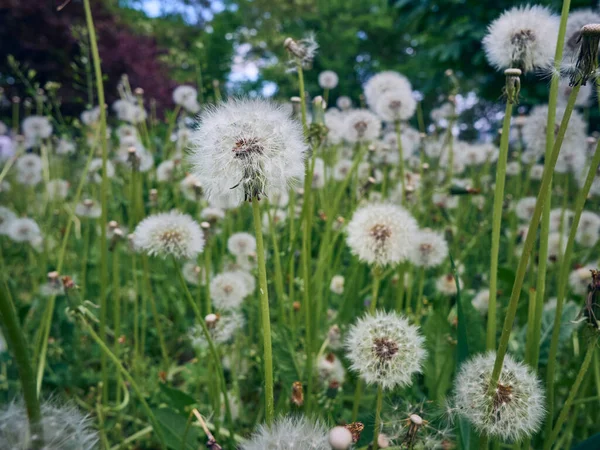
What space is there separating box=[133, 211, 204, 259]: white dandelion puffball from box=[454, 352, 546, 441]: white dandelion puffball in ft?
2.36

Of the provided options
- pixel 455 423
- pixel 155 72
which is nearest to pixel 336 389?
pixel 455 423

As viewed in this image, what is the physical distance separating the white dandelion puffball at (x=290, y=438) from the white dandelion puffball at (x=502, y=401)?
0.93 ft

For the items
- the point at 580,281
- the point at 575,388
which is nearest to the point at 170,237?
the point at 575,388

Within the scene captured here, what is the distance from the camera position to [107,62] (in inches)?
245

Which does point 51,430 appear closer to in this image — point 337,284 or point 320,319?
point 320,319

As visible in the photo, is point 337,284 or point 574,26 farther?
point 337,284

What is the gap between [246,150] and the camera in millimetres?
819

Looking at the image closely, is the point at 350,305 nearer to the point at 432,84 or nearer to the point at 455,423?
the point at 455,423

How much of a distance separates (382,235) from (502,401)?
534mm

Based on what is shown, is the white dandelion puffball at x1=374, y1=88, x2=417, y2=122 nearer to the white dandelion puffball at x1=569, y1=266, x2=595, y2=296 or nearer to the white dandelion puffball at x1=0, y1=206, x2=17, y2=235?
the white dandelion puffball at x1=569, y1=266, x2=595, y2=296

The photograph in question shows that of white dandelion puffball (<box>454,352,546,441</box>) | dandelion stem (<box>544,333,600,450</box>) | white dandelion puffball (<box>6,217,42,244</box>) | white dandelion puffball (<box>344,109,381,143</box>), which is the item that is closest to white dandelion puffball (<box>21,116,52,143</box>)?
white dandelion puffball (<box>6,217,42,244</box>)

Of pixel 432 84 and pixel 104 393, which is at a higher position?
pixel 432 84

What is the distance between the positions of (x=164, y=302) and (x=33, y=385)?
5.57 feet

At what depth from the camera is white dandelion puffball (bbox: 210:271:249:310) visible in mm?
1592
